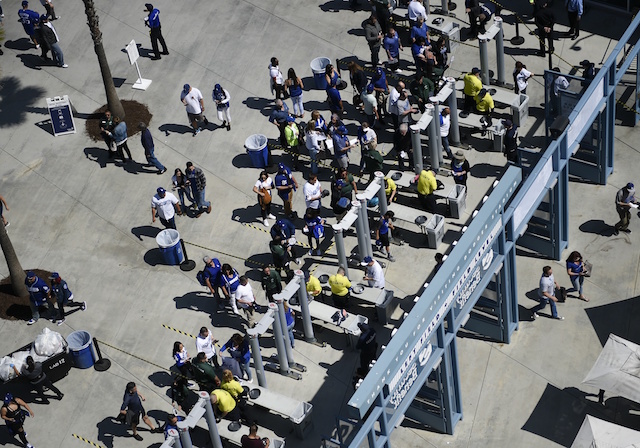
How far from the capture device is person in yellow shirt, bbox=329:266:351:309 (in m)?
29.1

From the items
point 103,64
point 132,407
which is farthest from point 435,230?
point 103,64

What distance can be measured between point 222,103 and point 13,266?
8.00 m

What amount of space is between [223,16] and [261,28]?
1570 mm

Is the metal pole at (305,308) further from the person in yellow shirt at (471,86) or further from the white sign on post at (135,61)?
the white sign on post at (135,61)

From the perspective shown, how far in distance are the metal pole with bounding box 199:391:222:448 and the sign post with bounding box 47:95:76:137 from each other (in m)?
13.5

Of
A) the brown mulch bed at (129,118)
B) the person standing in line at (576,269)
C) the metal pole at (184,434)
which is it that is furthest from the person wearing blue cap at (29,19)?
the person standing in line at (576,269)

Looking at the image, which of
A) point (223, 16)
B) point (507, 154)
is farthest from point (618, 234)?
point (223, 16)

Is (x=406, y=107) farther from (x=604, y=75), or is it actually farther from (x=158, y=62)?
(x=158, y=62)

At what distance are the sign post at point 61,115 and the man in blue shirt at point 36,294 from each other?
23.4 feet

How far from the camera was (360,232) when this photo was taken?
2988cm

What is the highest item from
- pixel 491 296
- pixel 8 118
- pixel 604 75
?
pixel 604 75

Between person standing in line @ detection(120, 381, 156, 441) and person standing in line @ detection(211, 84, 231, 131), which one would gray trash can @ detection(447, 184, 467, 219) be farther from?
person standing in line @ detection(120, 381, 156, 441)

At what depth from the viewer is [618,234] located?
3122 centimetres

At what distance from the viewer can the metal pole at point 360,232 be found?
29.0m
